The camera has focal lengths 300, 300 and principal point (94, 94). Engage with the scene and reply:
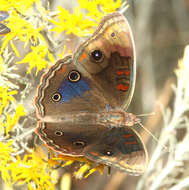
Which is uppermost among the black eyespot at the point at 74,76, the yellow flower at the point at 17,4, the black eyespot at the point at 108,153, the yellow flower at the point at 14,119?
the yellow flower at the point at 17,4

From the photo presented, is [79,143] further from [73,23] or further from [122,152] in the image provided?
[73,23]

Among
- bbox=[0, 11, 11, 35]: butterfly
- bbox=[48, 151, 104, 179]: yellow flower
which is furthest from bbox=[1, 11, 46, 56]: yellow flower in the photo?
bbox=[48, 151, 104, 179]: yellow flower

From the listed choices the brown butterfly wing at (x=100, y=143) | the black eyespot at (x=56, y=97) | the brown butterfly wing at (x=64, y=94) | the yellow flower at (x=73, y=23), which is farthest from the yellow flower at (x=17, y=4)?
the brown butterfly wing at (x=100, y=143)

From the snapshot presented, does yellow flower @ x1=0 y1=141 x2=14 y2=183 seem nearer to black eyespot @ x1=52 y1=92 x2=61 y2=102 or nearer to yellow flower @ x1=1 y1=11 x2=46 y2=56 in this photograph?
black eyespot @ x1=52 y1=92 x2=61 y2=102

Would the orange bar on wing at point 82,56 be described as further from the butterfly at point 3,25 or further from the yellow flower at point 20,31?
the butterfly at point 3,25

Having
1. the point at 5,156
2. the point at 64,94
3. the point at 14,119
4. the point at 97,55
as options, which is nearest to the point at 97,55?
the point at 97,55

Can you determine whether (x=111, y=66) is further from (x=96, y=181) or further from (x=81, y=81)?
(x=96, y=181)
